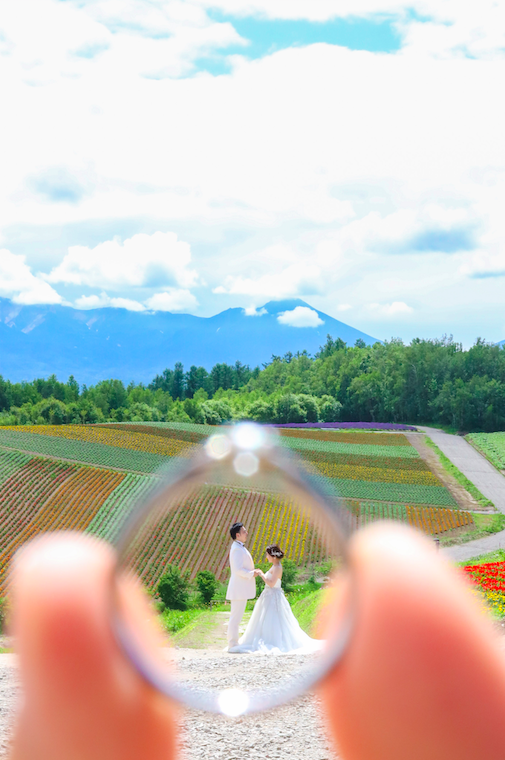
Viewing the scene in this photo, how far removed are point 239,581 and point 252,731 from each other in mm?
1560

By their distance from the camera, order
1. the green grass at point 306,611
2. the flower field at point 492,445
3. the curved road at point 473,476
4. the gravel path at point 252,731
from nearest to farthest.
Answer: the gravel path at point 252,731
the green grass at point 306,611
the curved road at point 473,476
the flower field at point 492,445

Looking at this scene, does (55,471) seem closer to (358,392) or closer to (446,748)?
(446,748)

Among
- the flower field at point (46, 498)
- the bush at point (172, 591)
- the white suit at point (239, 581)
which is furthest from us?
the flower field at point (46, 498)

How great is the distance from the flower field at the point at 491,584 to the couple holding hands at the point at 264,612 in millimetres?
3728

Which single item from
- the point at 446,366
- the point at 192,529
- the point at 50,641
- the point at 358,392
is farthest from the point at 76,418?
the point at 50,641

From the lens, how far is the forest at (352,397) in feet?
247

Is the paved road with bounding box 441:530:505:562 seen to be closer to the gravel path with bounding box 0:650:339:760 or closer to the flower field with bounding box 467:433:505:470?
the gravel path with bounding box 0:650:339:760

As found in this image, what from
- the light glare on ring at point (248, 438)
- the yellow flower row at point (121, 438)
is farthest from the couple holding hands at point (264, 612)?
the yellow flower row at point (121, 438)

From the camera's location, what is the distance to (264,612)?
607 cm

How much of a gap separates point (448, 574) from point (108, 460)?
3398 cm

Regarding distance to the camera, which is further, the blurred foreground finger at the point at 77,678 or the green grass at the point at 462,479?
the green grass at the point at 462,479

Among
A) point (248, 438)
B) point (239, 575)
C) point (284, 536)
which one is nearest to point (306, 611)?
point (284, 536)

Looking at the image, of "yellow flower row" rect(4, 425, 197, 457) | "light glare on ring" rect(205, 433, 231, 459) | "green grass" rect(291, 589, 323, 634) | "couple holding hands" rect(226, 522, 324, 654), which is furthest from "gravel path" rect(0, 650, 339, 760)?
"yellow flower row" rect(4, 425, 197, 457)

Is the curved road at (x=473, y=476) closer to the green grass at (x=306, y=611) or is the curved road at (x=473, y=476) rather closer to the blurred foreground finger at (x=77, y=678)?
the green grass at (x=306, y=611)
